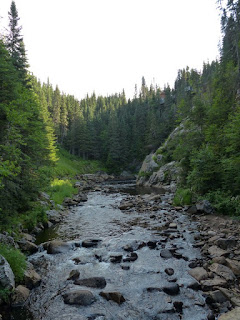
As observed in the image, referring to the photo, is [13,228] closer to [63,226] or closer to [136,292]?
[63,226]

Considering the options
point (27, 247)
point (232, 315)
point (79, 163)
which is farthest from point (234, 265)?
point (79, 163)

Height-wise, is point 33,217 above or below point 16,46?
below

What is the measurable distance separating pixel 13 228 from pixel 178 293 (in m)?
9.23

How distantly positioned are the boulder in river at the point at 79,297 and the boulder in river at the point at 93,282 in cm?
55

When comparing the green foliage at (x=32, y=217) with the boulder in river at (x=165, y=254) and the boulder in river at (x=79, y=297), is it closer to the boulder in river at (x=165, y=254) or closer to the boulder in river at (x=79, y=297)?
the boulder in river at (x=79, y=297)

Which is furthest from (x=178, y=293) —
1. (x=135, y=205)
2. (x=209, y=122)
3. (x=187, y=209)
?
(x=209, y=122)

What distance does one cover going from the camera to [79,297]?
6.62 meters

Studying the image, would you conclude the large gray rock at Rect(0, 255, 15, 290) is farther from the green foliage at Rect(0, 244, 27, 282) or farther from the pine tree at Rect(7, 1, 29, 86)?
the pine tree at Rect(7, 1, 29, 86)

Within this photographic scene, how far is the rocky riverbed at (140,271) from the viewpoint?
6098 mm

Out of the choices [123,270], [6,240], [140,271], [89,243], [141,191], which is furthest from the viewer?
[141,191]

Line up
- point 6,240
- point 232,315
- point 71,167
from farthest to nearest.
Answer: point 71,167 < point 6,240 < point 232,315

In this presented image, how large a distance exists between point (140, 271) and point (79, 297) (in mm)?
2784

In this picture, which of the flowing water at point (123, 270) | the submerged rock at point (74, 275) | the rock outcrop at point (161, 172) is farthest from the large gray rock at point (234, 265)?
the rock outcrop at point (161, 172)

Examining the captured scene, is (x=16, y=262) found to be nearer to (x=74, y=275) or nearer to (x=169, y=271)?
(x=74, y=275)
